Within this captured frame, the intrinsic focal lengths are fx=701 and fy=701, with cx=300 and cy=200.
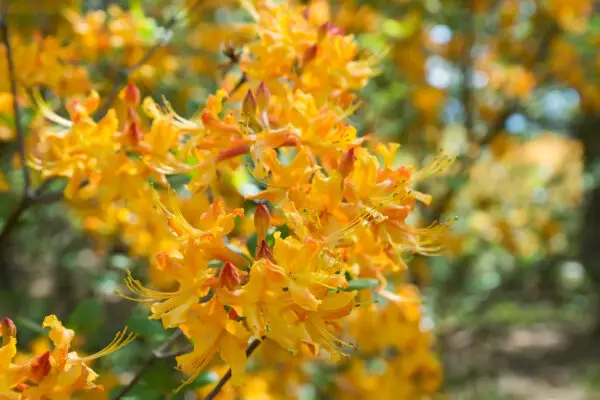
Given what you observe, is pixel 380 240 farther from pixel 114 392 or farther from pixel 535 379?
pixel 535 379

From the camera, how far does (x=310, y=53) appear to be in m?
1.46

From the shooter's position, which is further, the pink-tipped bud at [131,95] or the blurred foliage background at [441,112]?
the blurred foliage background at [441,112]

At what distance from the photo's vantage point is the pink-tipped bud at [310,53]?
1.46 metres

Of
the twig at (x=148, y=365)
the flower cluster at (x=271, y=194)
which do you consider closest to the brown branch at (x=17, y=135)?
the flower cluster at (x=271, y=194)

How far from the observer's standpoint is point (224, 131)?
1303 mm

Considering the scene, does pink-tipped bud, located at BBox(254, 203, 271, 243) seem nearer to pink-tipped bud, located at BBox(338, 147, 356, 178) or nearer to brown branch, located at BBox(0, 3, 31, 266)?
pink-tipped bud, located at BBox(338, 147, 356, 178)

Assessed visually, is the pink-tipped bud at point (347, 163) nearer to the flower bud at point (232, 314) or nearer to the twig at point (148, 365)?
Answer: the flower bud at point (232, 314)

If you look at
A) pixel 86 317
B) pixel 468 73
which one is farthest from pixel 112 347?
pixel 468 73

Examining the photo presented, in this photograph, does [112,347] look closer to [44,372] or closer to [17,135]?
[44,372]

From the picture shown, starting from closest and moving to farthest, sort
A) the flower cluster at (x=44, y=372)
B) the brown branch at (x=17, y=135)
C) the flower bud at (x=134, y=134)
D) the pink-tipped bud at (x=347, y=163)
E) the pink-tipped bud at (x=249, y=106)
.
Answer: the flower cluster at (x=44, y=372) < the pink-tipped bud at (x=347, y=163) < the pink-tipped bud at (x=249, y=106) < the flower bud at (x=134, y=134) < the brown branch at (x=17, y=135)

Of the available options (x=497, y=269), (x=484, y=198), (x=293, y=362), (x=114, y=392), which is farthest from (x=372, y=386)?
(x=497, y=269)

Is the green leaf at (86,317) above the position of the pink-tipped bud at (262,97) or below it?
below

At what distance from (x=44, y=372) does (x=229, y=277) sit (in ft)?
1.03

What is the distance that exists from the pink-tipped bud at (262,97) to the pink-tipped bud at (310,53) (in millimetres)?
175
